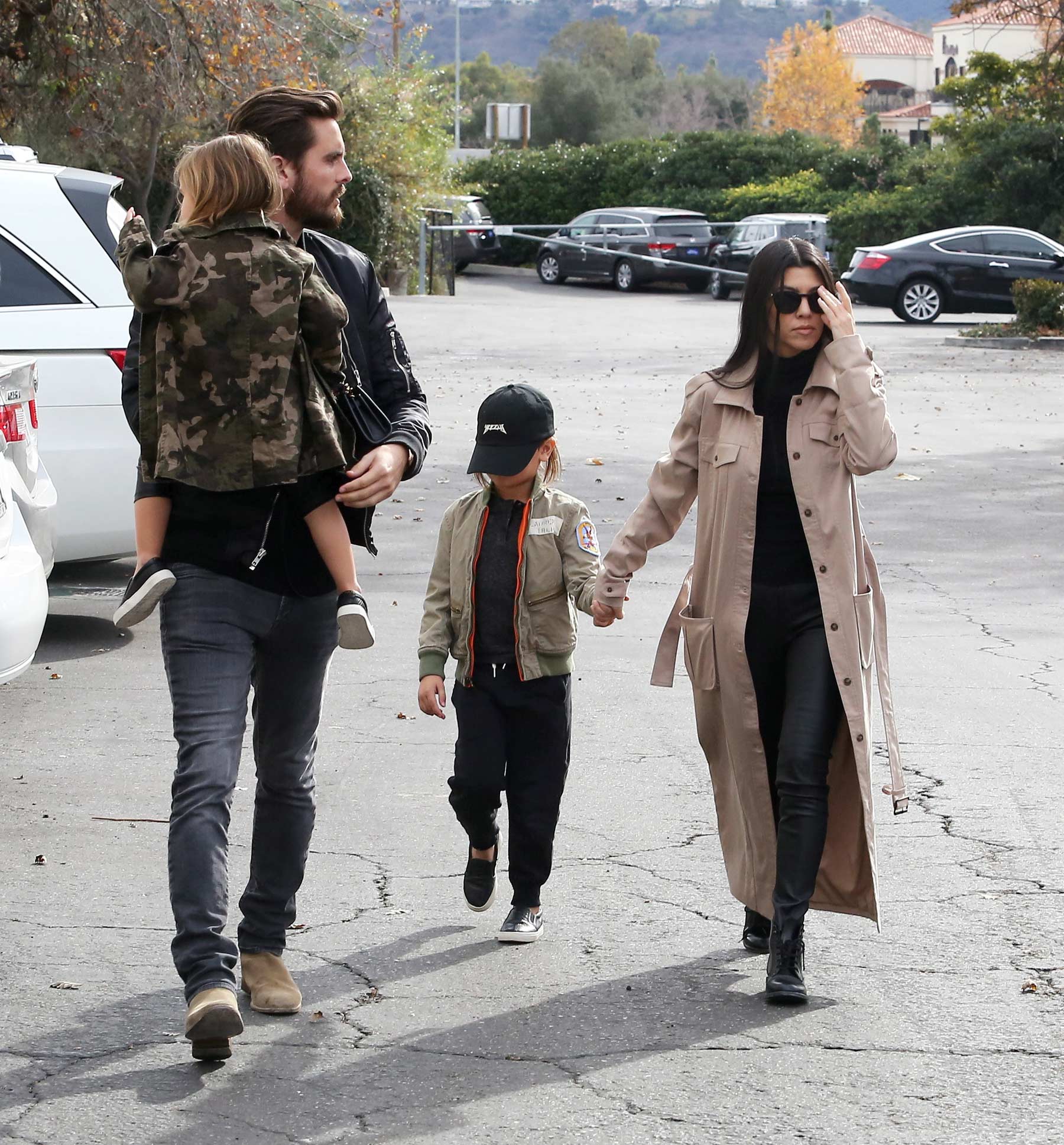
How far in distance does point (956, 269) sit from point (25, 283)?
25.2m

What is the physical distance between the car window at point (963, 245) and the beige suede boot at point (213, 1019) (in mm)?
28859

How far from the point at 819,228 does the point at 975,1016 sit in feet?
122

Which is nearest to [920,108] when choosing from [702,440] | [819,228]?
[819,228]

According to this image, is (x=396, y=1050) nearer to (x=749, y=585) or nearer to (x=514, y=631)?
(x=514, y=631)

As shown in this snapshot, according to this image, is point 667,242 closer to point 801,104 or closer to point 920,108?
point 801,104

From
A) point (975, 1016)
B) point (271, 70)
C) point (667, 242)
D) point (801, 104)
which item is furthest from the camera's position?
point (801, 104)

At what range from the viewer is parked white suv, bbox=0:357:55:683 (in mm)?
5242

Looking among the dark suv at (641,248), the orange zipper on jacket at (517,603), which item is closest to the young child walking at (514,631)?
the orange zipper on jacket at (517,603)

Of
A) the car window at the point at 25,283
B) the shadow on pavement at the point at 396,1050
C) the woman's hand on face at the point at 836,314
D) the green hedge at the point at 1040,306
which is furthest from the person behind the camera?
the green hedge at the point at 1040,306

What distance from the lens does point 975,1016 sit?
4.02m

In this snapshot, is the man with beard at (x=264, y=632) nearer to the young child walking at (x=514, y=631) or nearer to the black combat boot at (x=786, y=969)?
the young child walking at (x=514, y=631)

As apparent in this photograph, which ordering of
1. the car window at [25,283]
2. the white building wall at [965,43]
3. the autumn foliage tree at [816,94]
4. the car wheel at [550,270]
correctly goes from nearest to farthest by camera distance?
1. the car window at [25,283]
2. the car wheel at [550,270]
3. the autumn foliage tree at [816,94]
4. the white building wall at [965,43]

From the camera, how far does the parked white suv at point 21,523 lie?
5.24m

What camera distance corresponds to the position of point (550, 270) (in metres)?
42.3
